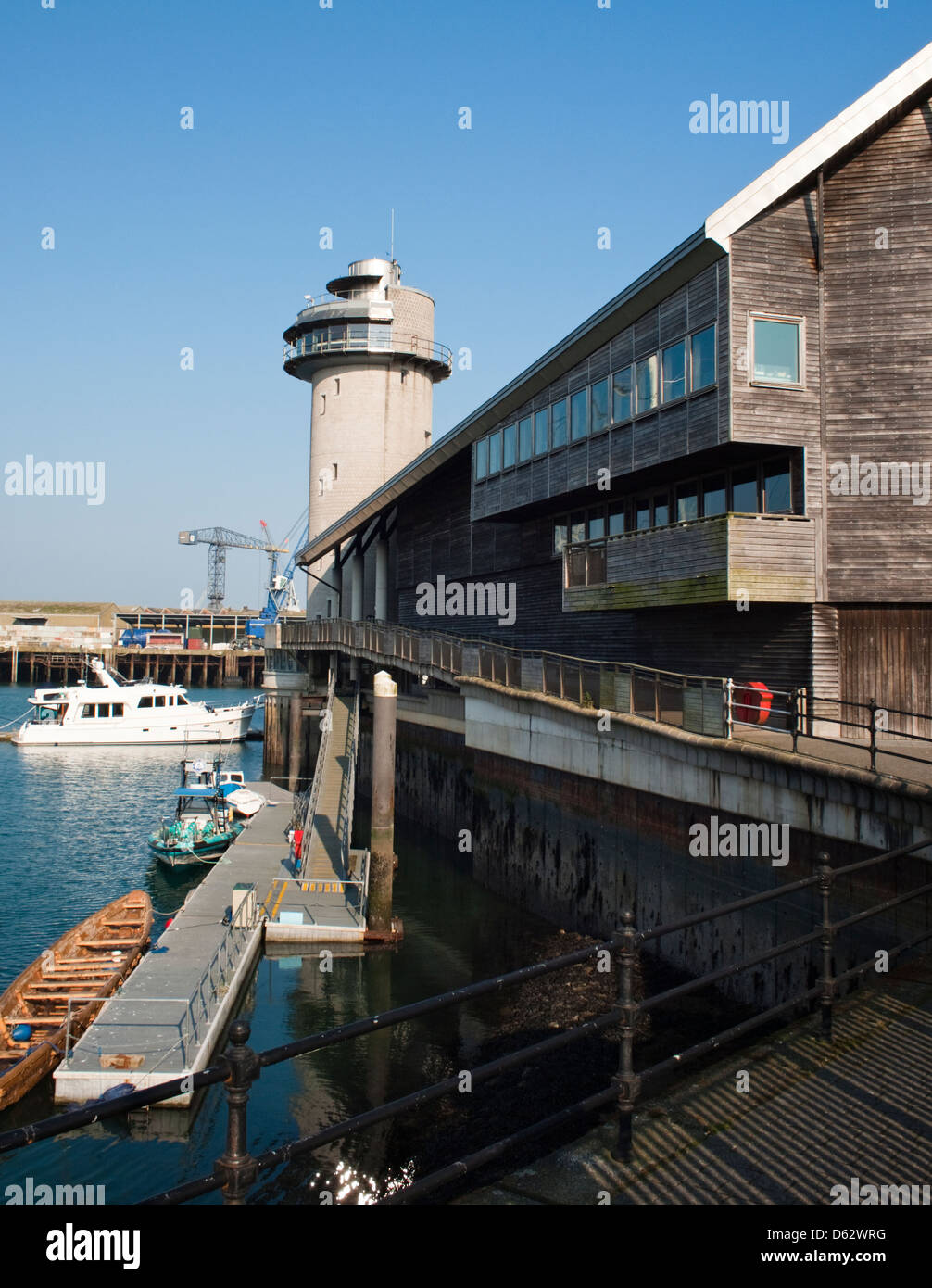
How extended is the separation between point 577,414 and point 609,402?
194 centimetres

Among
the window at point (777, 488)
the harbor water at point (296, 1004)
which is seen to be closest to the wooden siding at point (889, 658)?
the window at point (777, 488)

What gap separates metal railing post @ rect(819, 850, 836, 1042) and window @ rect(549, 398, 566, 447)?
73.8 ft

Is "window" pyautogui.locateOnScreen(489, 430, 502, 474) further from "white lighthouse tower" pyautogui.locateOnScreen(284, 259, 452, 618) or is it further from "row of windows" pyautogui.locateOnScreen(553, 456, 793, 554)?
"white lighthouse tower" pyautogui.locateOnScreen(284, 259, 452, 618)

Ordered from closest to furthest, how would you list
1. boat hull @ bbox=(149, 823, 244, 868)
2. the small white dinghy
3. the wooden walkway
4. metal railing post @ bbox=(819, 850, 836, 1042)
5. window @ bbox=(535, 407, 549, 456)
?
1. metal railing post @ bbox=(819, 850, 836, 1042)
2. the wooden walkway
3. window @ bbox=(535, 407, 549, 456)
4. boat hull @ bbox=(149, 823, 244, 868)
5. the small white dinghy

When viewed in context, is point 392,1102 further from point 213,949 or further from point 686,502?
point 686,502

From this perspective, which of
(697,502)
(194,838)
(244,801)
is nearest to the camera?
(697,502)

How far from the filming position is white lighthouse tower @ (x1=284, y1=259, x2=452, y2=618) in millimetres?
60344

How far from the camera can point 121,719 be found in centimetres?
6962

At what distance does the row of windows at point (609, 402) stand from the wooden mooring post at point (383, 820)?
29.9 feet

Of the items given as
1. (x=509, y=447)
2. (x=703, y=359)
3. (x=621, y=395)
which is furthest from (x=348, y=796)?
(x=703, y=359)

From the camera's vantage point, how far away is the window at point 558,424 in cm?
2792

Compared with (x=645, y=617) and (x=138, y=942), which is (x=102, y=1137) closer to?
(x=138, y=942)

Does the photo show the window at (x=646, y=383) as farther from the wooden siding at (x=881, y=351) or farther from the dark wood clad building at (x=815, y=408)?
the wooden siding at (x=881, y=351)

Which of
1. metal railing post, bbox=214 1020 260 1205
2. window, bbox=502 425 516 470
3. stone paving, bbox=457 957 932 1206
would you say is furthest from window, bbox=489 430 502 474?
metal railing post, bbox=214 1020 260 1205
